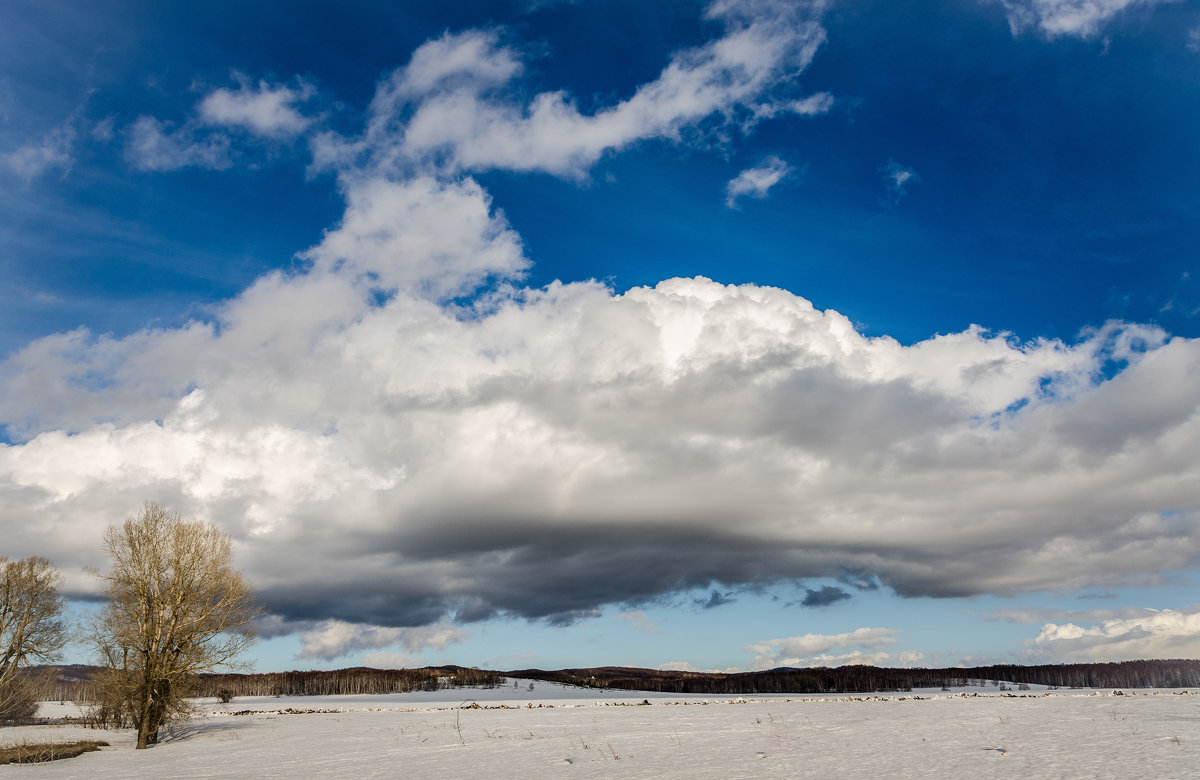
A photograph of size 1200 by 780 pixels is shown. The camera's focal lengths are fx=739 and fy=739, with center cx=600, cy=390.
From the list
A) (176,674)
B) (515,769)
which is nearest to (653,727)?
(515,769)

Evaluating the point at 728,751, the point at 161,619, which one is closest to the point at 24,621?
the point at 161,619

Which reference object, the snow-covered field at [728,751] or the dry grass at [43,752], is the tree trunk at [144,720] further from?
the dry grass at [43,752]

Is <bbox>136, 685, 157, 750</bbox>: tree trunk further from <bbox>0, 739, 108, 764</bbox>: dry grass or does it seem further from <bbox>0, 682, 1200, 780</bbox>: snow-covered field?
<bbox>0, 739, 108, 764</bbox>: dry grass

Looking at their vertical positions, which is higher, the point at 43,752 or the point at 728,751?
the point at 728,751

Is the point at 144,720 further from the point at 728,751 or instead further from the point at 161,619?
the point at 728,751

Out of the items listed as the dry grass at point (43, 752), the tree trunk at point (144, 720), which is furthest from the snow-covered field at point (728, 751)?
the tree trunk at point (144, 720)

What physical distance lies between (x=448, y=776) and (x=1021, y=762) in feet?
58.5

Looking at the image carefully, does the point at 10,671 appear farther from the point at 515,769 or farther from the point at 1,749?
the point at 515,769

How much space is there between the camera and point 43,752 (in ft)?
129

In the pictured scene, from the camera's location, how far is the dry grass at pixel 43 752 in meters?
37.6

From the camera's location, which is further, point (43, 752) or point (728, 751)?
point (43, 752)

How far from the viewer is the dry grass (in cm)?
→ 3756

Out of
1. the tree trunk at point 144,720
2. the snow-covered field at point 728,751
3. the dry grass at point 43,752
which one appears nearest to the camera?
the snow-covered field at point 728,751

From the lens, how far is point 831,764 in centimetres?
2362
